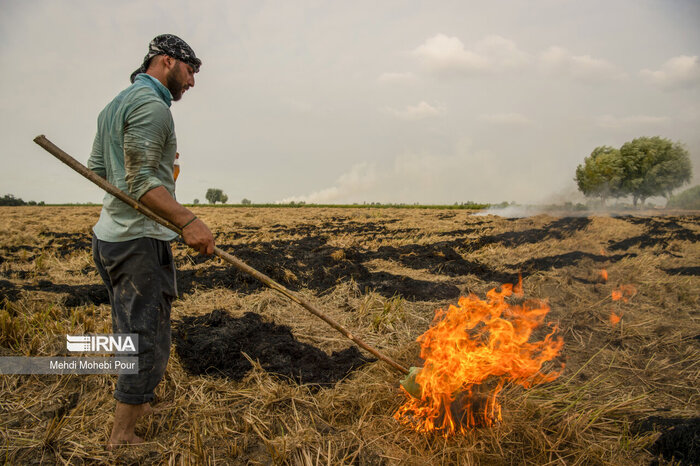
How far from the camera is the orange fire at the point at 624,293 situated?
534 cm

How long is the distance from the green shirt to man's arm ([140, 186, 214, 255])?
0.15 feet

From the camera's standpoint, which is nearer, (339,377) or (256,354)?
(339,377)

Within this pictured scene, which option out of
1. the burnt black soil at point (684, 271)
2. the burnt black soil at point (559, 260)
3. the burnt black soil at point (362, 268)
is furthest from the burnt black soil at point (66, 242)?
the burnt black soil at point (684, 271)

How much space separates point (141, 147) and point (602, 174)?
5878 centimetres

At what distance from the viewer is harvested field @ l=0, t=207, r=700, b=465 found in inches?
94.4

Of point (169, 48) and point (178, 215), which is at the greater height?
point (169, 48)

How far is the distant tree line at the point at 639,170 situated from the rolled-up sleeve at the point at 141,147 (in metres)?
57.7

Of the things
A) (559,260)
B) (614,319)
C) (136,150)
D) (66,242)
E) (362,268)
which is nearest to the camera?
(136,150)

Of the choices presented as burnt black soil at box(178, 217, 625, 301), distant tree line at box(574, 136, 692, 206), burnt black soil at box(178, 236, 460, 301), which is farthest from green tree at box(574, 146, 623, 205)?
burnt black soil at box(178, 236, 460, 301)

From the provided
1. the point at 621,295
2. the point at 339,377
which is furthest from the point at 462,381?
the point at 621,295

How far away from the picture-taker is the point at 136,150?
6.99 ft

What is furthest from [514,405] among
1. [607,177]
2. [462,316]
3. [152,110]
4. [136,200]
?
[607,177]

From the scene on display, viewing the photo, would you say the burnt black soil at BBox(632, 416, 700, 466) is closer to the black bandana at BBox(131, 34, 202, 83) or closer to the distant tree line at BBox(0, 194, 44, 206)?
the black bandana at BBox(131, 34, 202, 83)

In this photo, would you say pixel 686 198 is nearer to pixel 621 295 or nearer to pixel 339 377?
pixel 621 295
